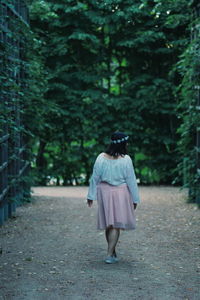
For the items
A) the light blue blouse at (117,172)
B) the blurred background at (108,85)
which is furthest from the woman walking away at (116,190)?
the blurred background at (108,85)

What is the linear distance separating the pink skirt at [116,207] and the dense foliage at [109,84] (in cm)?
1073

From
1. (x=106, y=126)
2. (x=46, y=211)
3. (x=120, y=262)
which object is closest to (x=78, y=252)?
(x=120, y=262)

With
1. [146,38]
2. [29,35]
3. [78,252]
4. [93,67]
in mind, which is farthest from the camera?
[93,67]

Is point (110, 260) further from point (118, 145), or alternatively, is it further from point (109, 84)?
point (109, 84)

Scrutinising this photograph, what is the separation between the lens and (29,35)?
10.9 meters

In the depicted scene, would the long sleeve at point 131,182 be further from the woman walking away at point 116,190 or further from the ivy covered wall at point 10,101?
the ivy covered wall at point 10,101

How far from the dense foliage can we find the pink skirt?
35.2 feet

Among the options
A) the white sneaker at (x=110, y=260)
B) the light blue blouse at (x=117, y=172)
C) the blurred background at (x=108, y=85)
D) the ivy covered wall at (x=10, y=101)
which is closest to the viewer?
the white sneaker at (x=110, y=260)

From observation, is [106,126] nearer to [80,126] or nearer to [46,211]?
[80,126]

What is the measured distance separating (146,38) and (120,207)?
11648 mm

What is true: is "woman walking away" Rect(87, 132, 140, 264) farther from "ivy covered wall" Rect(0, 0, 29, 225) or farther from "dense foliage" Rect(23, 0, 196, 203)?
"dense foliage" Rect(23, 0, 196, 203)

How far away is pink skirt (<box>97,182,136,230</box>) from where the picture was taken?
6559mm

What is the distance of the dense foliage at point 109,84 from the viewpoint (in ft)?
57.8

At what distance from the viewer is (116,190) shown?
664 centimetres
